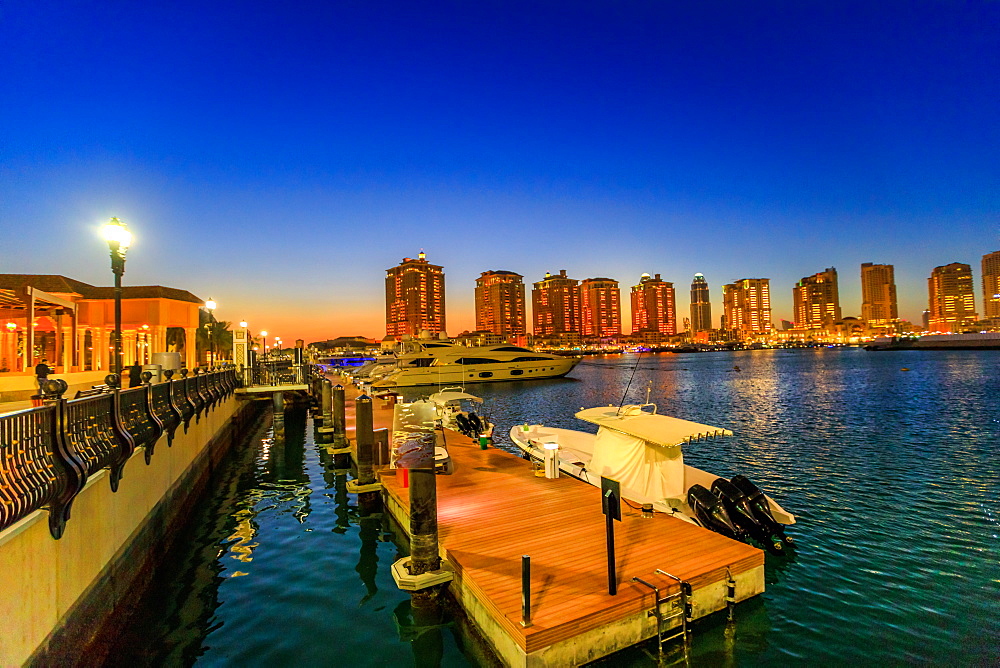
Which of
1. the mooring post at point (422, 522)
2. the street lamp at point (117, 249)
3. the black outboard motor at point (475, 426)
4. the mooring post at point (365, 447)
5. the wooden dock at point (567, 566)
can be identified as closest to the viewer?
the wooden dock at point (567, 566)

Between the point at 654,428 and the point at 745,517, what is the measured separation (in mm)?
2530

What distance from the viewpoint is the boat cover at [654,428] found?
1031 cm

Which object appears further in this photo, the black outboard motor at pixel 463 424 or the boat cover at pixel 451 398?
the boat cover at pixel 451 398

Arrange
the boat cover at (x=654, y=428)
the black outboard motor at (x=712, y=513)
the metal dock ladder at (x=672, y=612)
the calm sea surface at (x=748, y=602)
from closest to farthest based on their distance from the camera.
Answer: the metal dock ladder at (x=672, y=612) < the calm sea surface at (x=748, y=602) < the black outboard motor at (x=712, y=513) < the boat cover at (x=654, y=428)

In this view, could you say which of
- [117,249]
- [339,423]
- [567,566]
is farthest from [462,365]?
[567,566]

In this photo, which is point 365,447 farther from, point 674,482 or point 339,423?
point 674,482

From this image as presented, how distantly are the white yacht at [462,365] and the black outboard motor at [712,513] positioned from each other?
2084 inches

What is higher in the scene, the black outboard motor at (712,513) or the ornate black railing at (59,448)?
the ornate black railing at (59,448)

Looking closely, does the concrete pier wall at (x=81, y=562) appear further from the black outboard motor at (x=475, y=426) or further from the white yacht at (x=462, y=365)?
the white yacht at (x=462, y=365)

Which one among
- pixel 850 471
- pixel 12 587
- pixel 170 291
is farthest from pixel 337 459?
pixel 170 291

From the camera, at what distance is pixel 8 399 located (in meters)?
13.4

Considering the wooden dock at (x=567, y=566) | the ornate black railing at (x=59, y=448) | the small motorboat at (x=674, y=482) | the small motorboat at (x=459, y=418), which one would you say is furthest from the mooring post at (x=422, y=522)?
the small motorboat at (x=459, y=418)

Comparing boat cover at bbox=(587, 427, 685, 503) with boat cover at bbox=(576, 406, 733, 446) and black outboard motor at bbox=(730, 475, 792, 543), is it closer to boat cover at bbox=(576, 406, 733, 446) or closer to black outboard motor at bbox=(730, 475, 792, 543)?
boat cover at bbox=(576, 406, 733, 446)

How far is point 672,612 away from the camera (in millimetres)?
6688
